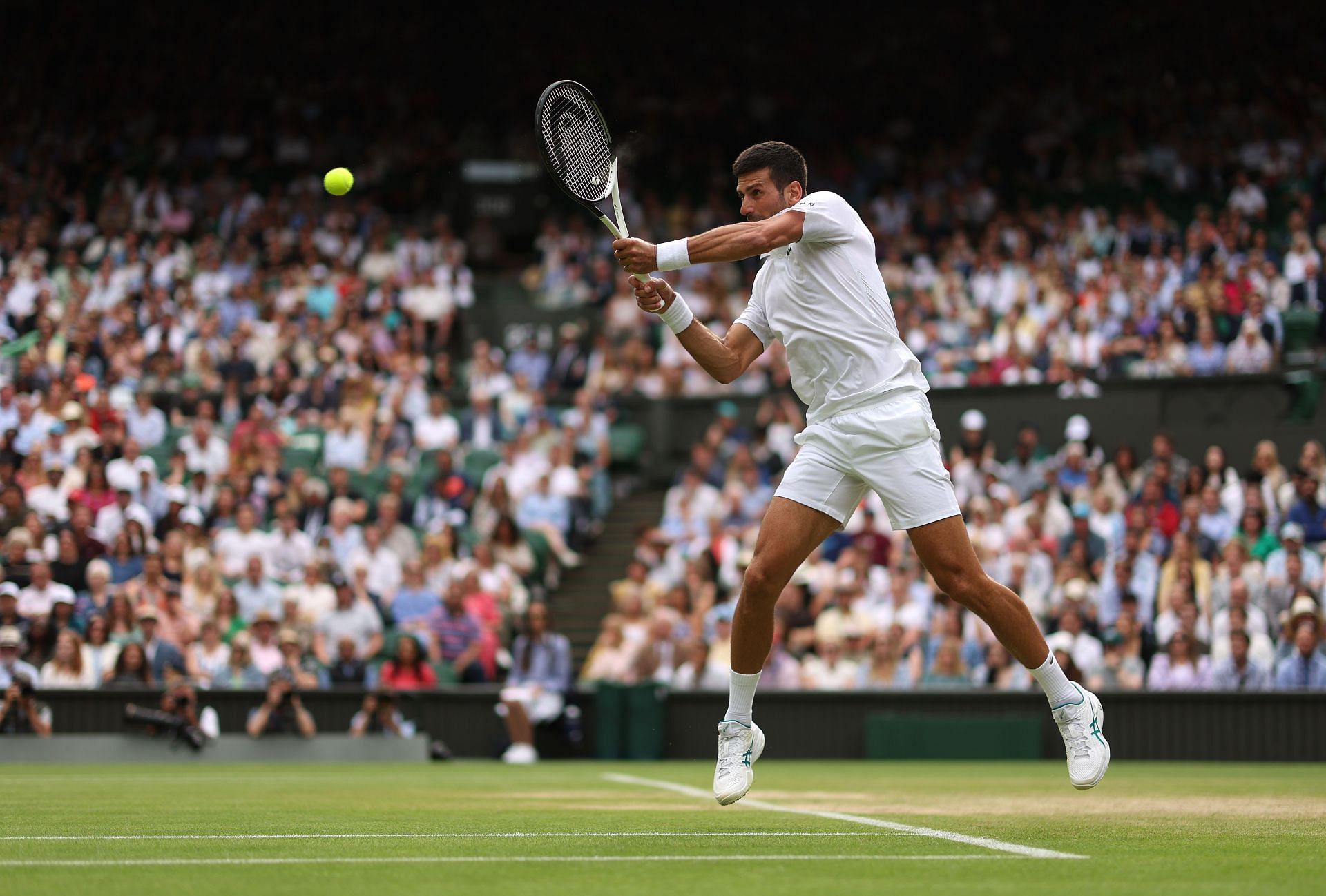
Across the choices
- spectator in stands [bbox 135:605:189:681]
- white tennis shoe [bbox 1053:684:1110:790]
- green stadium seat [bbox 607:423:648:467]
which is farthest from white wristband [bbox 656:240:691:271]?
green stadium seat [bbox 607:423:648:467]

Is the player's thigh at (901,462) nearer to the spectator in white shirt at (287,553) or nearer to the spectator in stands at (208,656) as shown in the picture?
the spectator in stands at (208,656)

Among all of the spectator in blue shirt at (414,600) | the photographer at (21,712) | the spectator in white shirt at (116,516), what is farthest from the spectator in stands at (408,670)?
the spectator in white shirt at (116,516)

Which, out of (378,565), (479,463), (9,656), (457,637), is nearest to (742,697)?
(457,637)

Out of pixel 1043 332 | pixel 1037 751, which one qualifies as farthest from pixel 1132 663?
pixel 1043 332

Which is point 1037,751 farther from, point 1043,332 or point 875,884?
point 875,884

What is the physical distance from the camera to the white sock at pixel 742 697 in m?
6.76

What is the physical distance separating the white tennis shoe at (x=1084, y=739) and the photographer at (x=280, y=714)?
→ 31.4ft

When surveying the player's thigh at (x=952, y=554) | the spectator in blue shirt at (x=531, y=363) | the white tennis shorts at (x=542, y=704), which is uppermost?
the spectator in blue shirt at (x=531, y=363)

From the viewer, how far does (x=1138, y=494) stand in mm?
16578

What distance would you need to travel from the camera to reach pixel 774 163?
6727mm

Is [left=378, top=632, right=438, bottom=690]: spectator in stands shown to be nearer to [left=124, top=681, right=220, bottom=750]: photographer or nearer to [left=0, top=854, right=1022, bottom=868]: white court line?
[left=124, top=681, right=220, bottom=750]: photographer

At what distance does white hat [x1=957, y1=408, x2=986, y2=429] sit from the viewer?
18.1 m

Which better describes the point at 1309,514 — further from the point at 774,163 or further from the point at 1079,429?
the point at 774,163

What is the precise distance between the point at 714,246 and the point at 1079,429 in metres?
12.3
